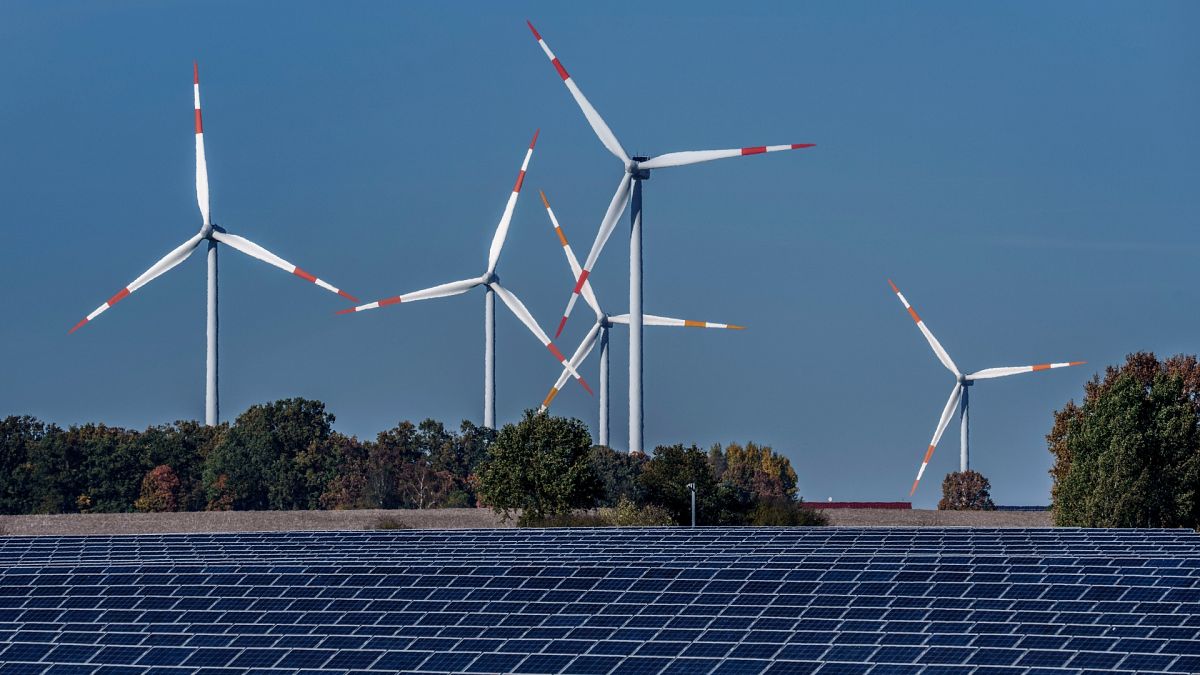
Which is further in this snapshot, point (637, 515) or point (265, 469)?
point (265, 469)

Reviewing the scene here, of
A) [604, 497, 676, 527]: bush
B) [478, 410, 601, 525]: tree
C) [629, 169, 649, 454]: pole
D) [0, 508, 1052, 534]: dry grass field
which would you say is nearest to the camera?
[604, 497, 676, 527]: bush

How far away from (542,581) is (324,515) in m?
86.8

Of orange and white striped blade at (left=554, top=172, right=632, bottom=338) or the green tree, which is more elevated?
orange and white striped blade at (left=554, top=172, right=632, bottom=338)

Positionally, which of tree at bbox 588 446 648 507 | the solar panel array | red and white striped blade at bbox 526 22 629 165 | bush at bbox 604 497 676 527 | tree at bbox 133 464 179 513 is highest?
red and white striped blade at bbox 526 22 629 165

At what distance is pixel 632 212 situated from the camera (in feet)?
502

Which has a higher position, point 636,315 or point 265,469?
point 636,315

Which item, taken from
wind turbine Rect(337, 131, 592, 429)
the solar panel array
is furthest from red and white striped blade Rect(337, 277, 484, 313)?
the solar panel array

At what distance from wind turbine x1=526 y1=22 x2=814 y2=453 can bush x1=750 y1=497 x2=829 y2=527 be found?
1757 centimetres

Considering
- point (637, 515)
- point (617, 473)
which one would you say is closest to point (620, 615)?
point (637, 515)

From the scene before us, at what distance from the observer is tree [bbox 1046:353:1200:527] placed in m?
123

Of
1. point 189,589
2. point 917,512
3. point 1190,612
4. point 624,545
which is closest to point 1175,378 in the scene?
point 917,512

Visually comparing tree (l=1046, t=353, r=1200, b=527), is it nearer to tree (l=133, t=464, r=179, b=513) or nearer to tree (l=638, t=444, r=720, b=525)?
tree (l=638, t=444, r=720, b=525)

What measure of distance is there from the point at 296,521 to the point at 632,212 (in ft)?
119

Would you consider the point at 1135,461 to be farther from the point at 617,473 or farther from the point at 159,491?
the point at 159,491
